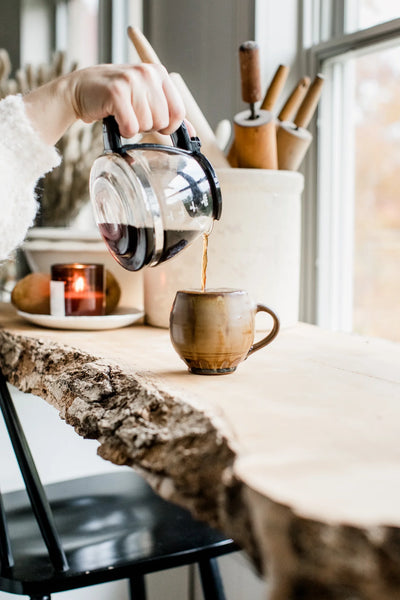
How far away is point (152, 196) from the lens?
626 mm

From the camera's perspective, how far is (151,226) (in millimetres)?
630

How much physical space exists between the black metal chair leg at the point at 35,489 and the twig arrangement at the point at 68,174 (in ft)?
2.31

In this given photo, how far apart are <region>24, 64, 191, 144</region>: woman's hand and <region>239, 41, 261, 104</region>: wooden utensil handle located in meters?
0.18

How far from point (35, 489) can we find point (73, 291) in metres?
0.31

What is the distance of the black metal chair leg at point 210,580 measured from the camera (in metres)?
0.95

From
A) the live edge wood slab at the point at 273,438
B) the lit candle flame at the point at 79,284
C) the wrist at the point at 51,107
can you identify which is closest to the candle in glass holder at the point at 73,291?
the lit candle flame at the point at 79,284

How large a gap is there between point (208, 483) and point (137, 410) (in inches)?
6.1

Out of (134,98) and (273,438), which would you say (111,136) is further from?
(273,438)

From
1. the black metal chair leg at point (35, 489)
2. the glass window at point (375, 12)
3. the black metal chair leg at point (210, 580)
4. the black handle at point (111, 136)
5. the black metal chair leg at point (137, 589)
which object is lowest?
the black metal chair leg at point (137, 589)

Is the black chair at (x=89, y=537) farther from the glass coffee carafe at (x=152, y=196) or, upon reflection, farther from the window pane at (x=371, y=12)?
the window pane at (x=371, y=12)

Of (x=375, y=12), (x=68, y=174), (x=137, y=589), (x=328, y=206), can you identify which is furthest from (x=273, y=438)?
(x=68, y=174)

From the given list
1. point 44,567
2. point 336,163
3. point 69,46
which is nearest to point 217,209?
point 44,567

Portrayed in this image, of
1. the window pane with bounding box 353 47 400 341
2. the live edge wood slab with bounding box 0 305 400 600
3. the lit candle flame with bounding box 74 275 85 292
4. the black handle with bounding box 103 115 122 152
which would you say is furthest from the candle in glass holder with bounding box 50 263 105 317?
the window pane with bounding box 353 47 400 341

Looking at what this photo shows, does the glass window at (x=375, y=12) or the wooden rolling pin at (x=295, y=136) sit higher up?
the glass window at (x=375, y=12)
